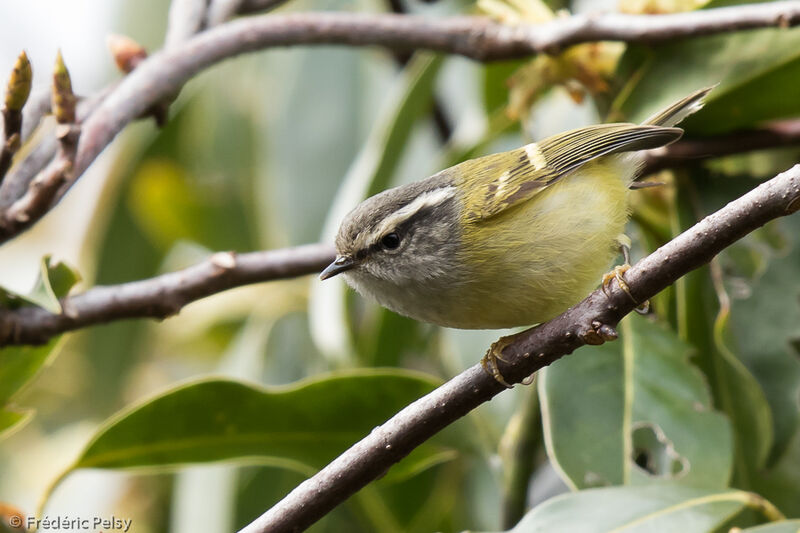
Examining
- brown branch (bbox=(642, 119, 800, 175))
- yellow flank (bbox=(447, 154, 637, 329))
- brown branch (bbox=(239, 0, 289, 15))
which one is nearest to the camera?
yellow flank (bbox=(447, 154, 637, 329))

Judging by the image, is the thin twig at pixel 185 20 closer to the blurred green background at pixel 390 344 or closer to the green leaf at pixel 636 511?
the blurred green background at pixel 390 344

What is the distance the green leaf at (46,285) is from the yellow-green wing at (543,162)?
108 cm

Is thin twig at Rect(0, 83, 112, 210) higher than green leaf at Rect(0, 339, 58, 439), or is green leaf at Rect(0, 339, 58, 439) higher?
thin twig at Rect(0, 83, 112, 210)

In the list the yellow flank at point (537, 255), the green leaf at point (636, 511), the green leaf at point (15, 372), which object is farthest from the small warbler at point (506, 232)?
the green leaf at point (15, 372)

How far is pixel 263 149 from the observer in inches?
183

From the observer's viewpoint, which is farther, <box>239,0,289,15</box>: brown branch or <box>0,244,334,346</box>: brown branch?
<box>239,0,289,15</box>: brown branch

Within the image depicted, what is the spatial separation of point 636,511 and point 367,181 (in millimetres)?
1664

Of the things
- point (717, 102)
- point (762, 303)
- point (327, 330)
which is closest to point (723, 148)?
point (717, 102)

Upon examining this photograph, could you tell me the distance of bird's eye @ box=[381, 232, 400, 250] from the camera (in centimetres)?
242

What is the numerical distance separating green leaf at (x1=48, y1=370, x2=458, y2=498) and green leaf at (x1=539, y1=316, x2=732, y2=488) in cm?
44

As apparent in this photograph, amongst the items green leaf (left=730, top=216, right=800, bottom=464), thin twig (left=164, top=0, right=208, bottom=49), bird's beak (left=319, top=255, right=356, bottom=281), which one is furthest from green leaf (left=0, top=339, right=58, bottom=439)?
green leaf (left=730, top=216, right=800, bottom=464)

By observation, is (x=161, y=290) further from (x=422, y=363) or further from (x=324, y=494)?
(x=422, y=363)

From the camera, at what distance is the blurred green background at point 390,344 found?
2402mm

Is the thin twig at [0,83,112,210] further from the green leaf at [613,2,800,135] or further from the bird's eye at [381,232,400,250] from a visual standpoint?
the green leaf at [613,2,800,135]
